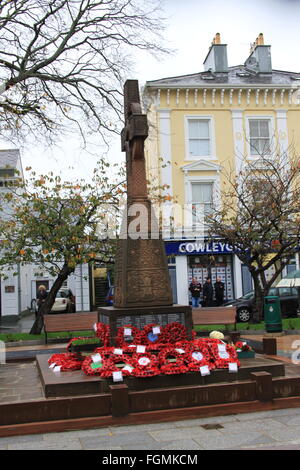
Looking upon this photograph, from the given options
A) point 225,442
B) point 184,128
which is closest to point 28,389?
point 225,442

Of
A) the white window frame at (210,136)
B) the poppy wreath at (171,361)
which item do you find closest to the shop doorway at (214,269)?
the white window frame at (210,136)

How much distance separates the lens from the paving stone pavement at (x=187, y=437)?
5.38 m

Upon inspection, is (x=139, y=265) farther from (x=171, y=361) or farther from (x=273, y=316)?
(x=273, y=316)

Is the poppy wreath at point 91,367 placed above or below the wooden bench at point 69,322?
below

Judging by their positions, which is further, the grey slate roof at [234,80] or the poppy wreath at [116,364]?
the grey slate roof at [234,80]

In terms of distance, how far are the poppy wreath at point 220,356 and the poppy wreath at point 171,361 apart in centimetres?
49

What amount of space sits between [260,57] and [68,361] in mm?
24583

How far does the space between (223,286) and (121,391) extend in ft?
63.1

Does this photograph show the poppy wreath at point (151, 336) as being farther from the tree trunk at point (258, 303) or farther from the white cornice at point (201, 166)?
the white cornice at point (201, 166)

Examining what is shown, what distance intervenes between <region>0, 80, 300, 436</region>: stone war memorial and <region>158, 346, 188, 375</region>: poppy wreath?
14mm

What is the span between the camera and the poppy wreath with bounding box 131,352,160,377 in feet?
22.8

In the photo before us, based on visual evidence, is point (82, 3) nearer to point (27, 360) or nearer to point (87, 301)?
point (27, 360)

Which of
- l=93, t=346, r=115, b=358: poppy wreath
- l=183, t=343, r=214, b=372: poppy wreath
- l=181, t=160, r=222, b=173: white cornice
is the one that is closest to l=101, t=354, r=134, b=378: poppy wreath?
l=93, t=346, r=115, b=358: poppy wreath
